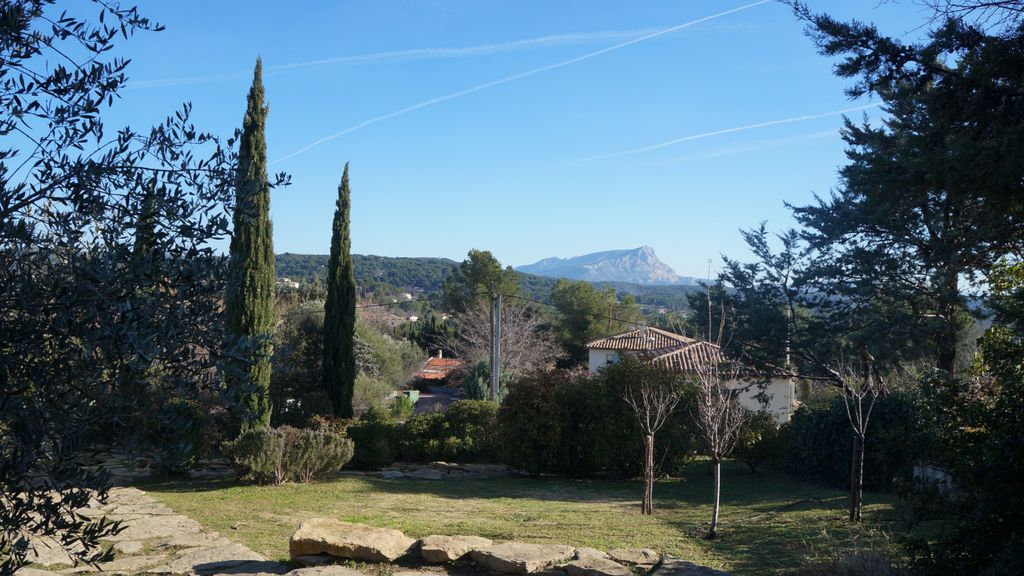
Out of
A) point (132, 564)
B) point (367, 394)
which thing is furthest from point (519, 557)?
point (367, 394)

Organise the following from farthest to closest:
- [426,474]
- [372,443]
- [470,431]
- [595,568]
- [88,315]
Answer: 1. [470,431]
2. [372,443]
3. [426,474]
4. [595,568]
5. [88,315]

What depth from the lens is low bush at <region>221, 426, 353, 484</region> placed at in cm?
1327

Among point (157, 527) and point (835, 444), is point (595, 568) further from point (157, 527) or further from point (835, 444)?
point (835, 444)

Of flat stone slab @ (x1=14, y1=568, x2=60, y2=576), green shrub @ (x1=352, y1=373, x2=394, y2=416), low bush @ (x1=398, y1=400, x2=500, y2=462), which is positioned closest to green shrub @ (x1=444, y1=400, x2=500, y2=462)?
low bush @ (x1=398, y1=400, x2=500, y2=462)

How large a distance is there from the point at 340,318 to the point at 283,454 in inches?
287

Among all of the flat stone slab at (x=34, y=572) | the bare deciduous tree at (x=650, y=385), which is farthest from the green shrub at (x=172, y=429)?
the bare deciduous tree at (x=650, y=385)

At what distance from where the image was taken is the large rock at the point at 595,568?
629cm

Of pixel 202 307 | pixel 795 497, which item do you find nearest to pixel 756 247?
pixel 795 497

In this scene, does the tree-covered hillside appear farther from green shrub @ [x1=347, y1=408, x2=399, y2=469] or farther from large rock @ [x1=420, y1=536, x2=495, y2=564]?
large rock @ [x1=420, y1=536, x2=495, y2=564]

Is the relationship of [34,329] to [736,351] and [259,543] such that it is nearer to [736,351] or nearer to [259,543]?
[259,543]

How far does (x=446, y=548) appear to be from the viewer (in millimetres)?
6996

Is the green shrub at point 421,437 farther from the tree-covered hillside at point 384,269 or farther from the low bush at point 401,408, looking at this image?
the tree-covered hillside at point 384,269

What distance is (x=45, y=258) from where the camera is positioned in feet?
9.71

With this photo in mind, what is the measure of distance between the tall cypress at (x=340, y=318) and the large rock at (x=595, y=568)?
46.5ft
